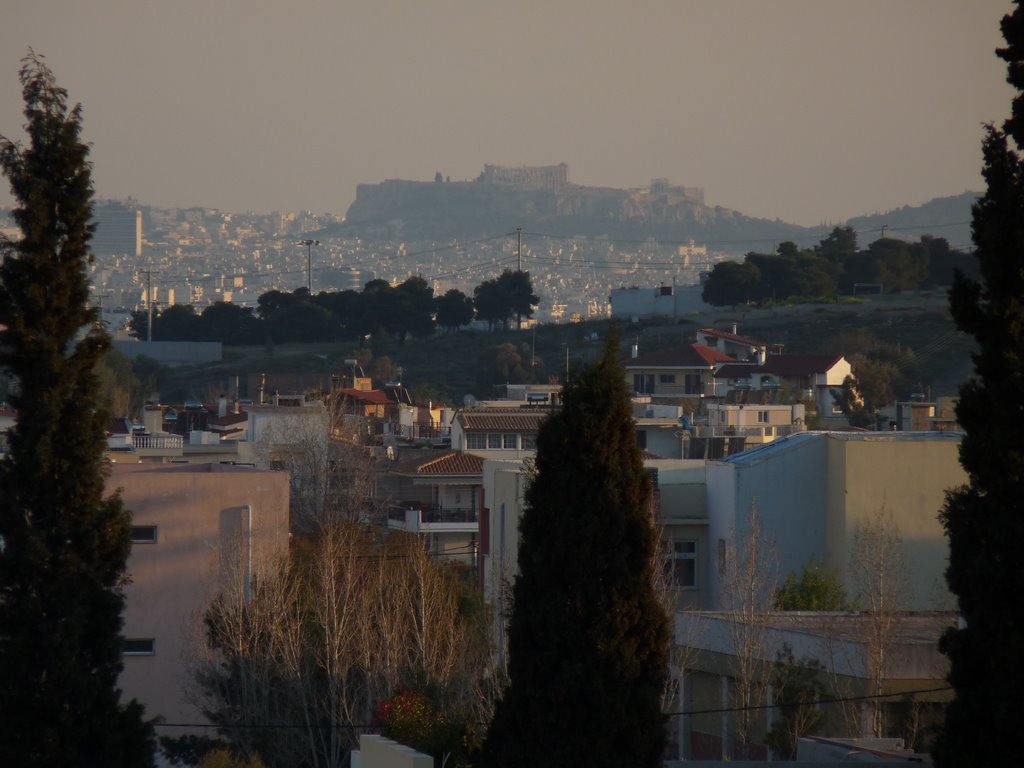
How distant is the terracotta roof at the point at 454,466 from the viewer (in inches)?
1305

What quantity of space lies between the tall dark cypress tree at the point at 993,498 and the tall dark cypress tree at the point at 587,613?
2038mm

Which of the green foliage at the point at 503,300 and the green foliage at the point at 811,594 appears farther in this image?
the green foliage at the point at 503,300

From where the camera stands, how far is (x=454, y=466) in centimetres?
3350

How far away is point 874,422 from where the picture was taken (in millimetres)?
44281

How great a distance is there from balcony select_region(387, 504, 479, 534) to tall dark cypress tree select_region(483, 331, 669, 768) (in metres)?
22.1

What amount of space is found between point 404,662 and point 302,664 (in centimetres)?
114

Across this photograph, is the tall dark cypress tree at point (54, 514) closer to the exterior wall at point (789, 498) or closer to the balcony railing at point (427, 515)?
the exterior wall at point (789, 498)

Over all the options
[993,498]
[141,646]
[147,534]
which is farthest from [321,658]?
[993,498]

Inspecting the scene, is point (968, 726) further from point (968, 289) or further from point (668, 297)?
point (668, 297)

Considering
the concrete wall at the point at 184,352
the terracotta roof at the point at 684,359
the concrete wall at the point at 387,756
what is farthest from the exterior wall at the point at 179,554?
the concrete wall at the point at 184,352

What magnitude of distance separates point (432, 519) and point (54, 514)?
71.5 ft

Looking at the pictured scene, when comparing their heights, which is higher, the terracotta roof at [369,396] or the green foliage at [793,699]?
the terracotta roof at [369,396]

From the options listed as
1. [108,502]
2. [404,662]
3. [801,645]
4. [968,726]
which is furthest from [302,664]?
[968,726]

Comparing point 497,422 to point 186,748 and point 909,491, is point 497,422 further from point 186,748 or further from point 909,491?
point 186,748
